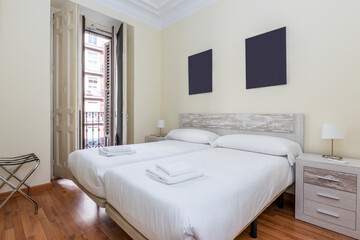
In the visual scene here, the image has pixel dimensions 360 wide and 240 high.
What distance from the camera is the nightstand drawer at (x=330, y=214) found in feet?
5.49

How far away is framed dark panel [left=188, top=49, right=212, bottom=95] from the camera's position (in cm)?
329

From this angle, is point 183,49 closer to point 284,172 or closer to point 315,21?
point 315,21

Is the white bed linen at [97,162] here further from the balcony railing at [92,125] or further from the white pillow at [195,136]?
the balcony railing at [92,125]

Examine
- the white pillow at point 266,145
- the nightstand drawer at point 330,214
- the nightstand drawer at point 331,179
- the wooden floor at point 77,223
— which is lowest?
the wooden floor at point 77,223

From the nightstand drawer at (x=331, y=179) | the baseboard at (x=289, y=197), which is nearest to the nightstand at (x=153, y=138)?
the baseboard at (x=289, y=197)

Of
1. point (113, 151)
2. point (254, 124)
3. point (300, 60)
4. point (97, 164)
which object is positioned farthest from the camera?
point (254, 124)

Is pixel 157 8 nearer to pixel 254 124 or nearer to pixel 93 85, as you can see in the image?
pixel 254 124

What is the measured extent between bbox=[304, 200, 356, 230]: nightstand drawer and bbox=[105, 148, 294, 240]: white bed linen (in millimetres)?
473

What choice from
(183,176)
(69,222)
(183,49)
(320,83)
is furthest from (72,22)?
(320,83)

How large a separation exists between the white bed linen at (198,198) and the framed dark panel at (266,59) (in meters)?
1.31

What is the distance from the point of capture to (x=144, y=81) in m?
4.03

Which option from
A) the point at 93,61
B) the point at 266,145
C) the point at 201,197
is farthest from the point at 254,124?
the point at 93,61

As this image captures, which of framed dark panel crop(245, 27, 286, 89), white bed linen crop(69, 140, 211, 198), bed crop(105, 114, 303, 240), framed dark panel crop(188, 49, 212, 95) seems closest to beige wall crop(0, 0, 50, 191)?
white bed linen crop(69, 140, 211, 198)

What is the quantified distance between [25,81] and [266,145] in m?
3.23
